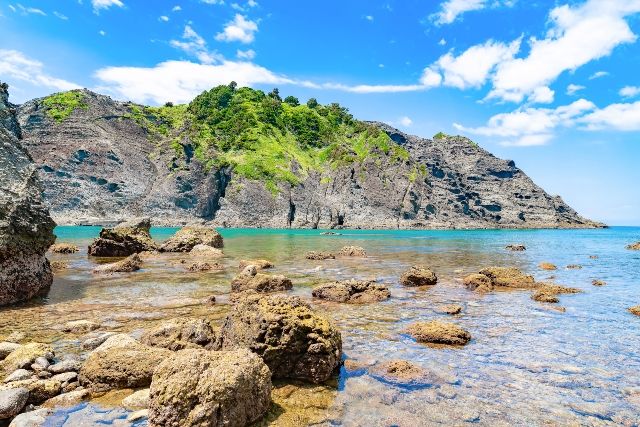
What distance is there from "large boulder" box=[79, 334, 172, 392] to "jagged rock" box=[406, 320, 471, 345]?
6.76m

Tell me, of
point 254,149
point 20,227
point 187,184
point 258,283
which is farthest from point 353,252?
point 254,149

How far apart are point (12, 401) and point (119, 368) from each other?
179 centimetres

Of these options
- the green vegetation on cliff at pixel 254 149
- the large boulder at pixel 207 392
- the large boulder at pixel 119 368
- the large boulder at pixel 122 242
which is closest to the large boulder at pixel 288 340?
the large boulder at pixel 207 392

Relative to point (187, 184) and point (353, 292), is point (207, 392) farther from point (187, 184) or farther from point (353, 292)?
point (187, 184)

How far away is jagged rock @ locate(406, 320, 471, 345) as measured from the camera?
11109 mm

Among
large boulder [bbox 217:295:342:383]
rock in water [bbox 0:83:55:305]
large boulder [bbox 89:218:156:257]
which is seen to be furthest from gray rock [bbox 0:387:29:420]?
large boulder [bbox 89:218:156:257]

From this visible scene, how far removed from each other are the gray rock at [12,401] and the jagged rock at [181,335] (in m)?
3.07

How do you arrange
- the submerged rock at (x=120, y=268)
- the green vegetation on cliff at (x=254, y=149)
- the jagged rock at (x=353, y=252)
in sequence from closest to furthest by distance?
the submerged rock at (x=120, y=268), the jagged rock at (x=353, y=252), the green vegetation on cliff at (x=254, y=149)

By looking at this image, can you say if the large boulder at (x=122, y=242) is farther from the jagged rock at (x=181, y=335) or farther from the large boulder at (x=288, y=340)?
the large boulder at (x=288, y=340)

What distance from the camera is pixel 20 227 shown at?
52.3ft

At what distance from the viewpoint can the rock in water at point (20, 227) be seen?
50.0ft

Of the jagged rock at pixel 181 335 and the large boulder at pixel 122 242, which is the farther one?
the large boulder at pixel 122 242

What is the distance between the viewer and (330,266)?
30.7 metres

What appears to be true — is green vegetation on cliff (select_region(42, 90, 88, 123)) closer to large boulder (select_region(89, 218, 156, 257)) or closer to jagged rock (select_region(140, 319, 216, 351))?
large boulder (select_region(89, 218, 156, 257))
